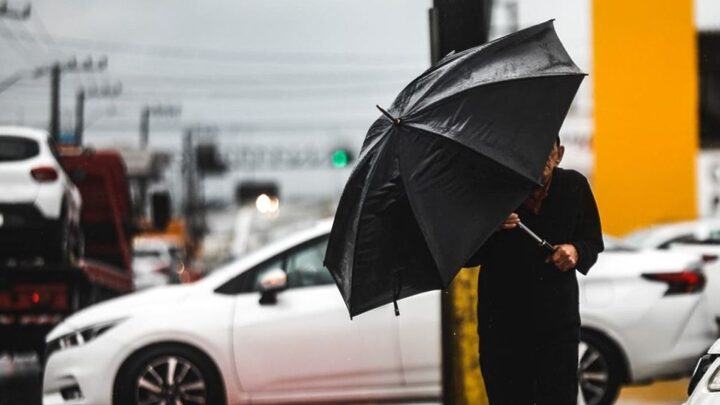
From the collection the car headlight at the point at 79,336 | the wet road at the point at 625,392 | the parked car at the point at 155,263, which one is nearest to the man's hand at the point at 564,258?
the car headlight at the point at 79,336

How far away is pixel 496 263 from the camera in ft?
16.4

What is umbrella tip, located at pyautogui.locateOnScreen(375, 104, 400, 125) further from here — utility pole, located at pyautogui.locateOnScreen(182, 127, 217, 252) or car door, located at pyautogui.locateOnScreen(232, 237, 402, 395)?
utility pole, located at pyautogui.locateOnScreen(182, 127, 217, 252)

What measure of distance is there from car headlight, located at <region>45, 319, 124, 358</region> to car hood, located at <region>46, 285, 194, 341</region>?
0.02 metres

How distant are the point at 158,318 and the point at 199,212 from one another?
68.5 meters

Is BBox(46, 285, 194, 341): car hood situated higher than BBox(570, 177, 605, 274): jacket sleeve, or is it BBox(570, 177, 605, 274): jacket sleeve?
BBox(570, 177, 605, 274): jacket sleeve

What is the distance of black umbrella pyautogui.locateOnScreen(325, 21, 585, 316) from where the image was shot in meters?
4.76

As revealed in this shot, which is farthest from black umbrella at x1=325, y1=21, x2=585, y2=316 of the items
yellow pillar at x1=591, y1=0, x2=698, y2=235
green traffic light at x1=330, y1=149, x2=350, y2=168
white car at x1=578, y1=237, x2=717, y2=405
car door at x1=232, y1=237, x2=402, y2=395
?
yellow pillar at x1=591, y1=0, x2=698, y2=235

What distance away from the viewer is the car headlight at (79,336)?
28.6ft

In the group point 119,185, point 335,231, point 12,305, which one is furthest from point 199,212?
point 335,231

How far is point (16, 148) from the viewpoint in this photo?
12.1m

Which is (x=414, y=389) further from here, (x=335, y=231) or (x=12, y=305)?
(x=12, y=305)

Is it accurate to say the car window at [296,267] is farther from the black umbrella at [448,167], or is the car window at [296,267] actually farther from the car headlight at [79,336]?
the black umbrella at [448,167]

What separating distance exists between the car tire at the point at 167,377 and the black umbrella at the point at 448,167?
3.68 m

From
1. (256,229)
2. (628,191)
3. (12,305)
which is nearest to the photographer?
(12,305)
